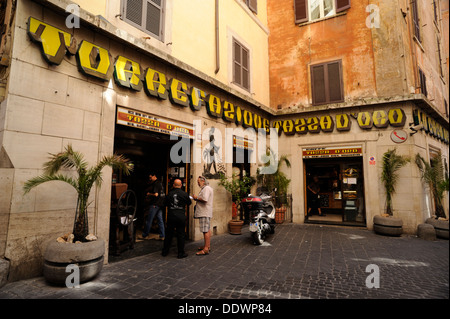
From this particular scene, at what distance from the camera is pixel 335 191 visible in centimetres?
1229


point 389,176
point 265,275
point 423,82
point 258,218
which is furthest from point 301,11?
point 265,275

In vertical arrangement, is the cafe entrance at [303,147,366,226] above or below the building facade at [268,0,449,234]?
below

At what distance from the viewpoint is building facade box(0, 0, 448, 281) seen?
175 inches

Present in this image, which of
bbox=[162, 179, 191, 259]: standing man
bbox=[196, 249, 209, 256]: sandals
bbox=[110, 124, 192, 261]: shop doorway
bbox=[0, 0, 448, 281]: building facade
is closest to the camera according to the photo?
bbox=[0, 0, 448, 281]: building facade

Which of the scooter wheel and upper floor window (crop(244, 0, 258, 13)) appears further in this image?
upper floor window (crop(244, 0, 258, 13))

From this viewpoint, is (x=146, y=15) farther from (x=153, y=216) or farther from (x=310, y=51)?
(x=310, y=51)

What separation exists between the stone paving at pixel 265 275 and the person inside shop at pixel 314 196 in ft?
15.9

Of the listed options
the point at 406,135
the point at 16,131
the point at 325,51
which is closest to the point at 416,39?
the point at 325,51

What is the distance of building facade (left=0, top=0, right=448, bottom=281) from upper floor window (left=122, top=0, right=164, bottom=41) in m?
0.05

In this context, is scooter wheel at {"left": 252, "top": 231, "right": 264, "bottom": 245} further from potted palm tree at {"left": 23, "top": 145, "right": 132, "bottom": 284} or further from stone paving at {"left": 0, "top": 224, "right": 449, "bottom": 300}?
potted palm tree at {"left": 23, "top": 145, "right": 132, "bottom": 284}

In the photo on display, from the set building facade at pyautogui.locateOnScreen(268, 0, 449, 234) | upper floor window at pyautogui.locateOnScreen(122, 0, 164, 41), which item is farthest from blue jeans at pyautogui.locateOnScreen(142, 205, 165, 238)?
building facade at pyautogui.locateOnScreen(268, 0, 449, 234)

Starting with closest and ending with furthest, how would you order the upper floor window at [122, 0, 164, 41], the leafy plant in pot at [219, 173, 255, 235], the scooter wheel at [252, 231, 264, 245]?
the upper floor window at [122, 0, 164, 41] → the scooter wheel at [252, 231, 264, 245] → the leafy plant in pot at [219, 173, 255, 235]
